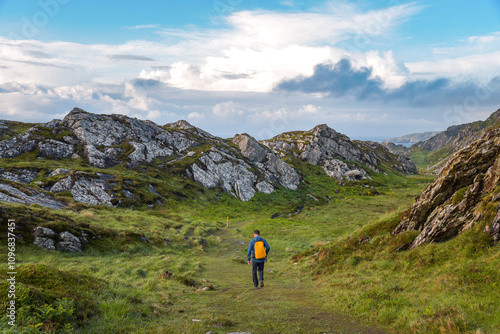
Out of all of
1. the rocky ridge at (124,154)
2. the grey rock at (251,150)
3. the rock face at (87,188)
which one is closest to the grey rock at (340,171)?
the rocky ridge at (124,154)

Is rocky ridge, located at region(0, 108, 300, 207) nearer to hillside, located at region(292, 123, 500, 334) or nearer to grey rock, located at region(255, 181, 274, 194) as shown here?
grey rock, located at region(255, 181, 274, 194)

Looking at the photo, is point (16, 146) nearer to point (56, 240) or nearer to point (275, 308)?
point (56, 240)

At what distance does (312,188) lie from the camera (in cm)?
9906

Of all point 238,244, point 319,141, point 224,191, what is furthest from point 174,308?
point 319,141

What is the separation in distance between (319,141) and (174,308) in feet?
474

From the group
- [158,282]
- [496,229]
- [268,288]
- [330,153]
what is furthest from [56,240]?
[330,153]

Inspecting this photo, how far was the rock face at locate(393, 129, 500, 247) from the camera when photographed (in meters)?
13.0

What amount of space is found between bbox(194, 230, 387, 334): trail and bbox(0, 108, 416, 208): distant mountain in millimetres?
32314

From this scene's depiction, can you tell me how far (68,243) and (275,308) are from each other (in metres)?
18.4

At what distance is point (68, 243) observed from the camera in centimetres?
2073

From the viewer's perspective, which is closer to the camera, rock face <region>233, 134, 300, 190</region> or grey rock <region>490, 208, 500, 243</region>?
grey rock <region>490, 208, 500, 243</region>

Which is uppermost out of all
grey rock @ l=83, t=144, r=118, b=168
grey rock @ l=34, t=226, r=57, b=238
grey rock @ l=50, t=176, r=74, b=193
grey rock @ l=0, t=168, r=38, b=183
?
grey rock @ l=83, t=144, r=118, b=168

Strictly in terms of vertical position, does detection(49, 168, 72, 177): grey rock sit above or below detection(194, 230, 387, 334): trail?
above

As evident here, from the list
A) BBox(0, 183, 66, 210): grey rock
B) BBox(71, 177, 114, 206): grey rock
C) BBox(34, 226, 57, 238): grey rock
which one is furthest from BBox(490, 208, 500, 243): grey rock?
BBox(71, 177, 114, 206): grey rock
